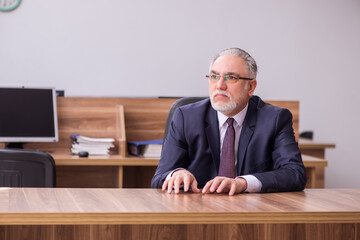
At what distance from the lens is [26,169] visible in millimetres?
2377

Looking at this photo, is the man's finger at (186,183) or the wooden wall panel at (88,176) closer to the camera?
the man's finger at (186,183)

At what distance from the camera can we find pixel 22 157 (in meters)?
2.35

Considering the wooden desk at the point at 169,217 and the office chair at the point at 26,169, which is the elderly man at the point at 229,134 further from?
the office chair at the point at 26,169

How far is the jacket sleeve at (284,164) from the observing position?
1.68 metres

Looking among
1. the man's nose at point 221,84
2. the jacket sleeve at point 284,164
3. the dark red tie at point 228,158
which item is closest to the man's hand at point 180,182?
the jacket sleeve at point 284,164

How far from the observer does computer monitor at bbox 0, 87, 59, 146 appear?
328 centimetres

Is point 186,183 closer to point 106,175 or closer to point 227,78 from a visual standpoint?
point 227,78

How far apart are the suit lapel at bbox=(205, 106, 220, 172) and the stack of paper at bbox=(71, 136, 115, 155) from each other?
1355 mm

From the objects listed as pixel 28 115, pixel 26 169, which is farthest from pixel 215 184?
pixel 28 115

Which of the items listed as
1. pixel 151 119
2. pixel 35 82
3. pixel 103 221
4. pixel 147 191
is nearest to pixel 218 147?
pixel 147 191

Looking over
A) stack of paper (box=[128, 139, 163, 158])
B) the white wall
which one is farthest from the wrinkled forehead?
the white wall

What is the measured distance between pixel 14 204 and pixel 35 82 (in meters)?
3.87

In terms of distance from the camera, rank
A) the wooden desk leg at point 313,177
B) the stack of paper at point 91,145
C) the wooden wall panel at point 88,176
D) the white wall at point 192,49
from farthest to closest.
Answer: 1. the white wall at point 192,49
2. the wooden wall panel at point 88,176
3. the stack of paper at point 91,145
4. the wooden desk leg at point 313,177

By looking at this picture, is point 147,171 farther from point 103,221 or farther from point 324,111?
point 324,111
